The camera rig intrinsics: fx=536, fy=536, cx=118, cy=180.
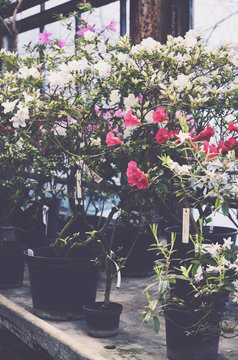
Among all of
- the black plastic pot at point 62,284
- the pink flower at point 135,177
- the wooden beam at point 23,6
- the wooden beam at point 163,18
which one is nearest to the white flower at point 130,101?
the pink flower at point 135,177

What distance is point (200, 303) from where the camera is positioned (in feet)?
8.45

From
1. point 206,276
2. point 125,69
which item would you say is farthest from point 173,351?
point 125,69

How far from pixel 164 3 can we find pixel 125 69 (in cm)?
222

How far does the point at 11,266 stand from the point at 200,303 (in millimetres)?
1987

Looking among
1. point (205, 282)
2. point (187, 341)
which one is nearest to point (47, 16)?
point (205, 282)

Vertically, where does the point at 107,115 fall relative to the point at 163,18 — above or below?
below

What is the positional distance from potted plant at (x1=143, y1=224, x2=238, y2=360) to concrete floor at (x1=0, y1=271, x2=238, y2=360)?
0.17m

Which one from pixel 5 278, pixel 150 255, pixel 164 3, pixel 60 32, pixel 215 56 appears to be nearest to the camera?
pixel 215 56

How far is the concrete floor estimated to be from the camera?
2721 millimetres

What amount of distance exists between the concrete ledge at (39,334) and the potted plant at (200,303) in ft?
1.30

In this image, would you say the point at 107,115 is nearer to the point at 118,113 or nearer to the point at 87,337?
the point at 118,113

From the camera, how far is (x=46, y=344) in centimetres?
297

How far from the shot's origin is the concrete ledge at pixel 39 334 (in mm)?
2717

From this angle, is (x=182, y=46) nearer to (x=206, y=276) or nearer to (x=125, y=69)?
(x=125, y=69)
